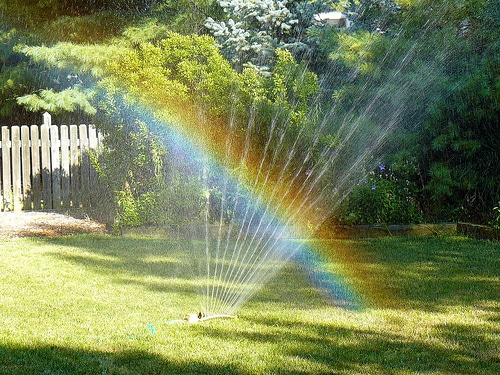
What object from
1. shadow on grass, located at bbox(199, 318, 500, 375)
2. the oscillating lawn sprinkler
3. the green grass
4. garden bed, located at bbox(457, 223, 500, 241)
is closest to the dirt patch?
the green grass

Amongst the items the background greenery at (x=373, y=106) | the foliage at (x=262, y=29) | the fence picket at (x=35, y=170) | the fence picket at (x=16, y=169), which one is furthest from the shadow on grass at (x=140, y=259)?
the foliage at (x=262, y=29)

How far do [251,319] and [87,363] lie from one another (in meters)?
1.36

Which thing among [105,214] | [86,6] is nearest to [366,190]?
[105,214]

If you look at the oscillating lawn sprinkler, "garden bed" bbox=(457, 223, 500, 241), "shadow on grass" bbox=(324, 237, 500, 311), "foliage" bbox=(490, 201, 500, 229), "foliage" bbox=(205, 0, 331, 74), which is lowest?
the oscillating lawn sprinkler

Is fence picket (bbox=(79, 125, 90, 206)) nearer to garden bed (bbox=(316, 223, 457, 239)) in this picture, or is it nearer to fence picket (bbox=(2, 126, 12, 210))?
fence picket (bbox=(2, 126, 12, 210))

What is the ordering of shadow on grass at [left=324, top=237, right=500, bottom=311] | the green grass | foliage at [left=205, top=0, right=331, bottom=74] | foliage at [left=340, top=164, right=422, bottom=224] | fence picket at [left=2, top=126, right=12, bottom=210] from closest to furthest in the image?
the green grass → shadow on grass at [left=324, top=237, right=500, bottom=311] → foliage at [left=340, top=164, right=422, bottom=224] → fence picket at [left=2, top=126, right=12, bottom=210] → foliage at [left=205, top=0, right=331, bottom=74]

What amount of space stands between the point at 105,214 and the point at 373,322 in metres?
6.00

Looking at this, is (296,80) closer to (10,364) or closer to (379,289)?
(379,289)

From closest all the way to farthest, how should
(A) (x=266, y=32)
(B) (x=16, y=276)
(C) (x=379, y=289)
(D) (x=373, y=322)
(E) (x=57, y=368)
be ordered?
(E) (x=57, y=368) → (D) (x=373, y=322) → (C) (x=379, y=289) → (B) (x=16, y=276) → (A) (x=266, y=32)

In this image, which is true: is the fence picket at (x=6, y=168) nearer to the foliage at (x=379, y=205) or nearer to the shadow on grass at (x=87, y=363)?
the foliage at (x=379, y=205)

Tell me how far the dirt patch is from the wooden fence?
0.51 metres

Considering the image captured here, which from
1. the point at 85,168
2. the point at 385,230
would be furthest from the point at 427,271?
the point at 85,168

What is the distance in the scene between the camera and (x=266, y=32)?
1233 centimetres

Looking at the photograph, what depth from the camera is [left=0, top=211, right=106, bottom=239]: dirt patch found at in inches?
364
